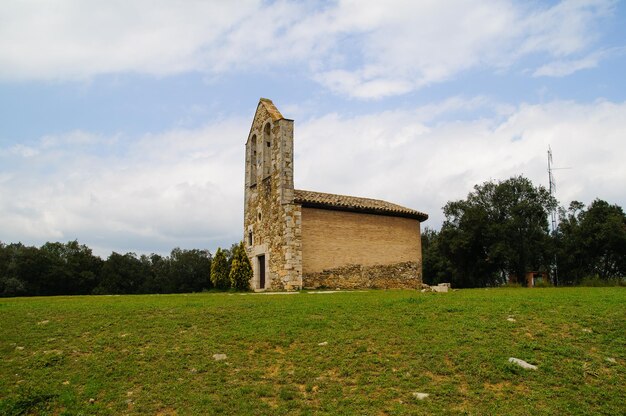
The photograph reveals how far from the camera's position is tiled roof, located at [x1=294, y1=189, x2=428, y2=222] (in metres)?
24.4

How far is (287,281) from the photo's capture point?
22.8m

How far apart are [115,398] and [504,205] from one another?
116 feet

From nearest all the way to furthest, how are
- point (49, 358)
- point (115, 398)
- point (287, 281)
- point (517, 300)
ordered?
point (115, 398) < point (49, 358) < point (517, 300) < point (287, 281)

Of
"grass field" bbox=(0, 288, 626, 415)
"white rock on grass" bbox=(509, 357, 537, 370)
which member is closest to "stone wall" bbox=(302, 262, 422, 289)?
"grass field" bbox=(0, 288, 626, 415)

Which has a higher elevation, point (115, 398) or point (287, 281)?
point (287, 281)

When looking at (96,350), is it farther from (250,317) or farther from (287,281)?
(287,281)

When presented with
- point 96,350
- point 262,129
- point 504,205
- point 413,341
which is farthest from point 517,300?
point 504,205

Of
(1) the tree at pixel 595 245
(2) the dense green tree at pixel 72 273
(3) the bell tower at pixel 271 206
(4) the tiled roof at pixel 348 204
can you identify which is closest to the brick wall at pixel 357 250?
(4) the tiled roof at pixel 348 204

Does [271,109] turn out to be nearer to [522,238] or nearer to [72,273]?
[522,238]

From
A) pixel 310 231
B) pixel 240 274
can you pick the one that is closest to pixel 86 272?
pixel 240 274

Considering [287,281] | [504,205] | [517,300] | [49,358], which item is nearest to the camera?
[49,358]

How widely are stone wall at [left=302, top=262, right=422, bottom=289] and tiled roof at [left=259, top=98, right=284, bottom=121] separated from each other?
8.41 metres

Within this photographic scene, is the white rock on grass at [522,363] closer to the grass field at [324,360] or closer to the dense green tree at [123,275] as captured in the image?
the grass field at [324,360]

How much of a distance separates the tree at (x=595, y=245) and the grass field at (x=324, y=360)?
3116 cm
